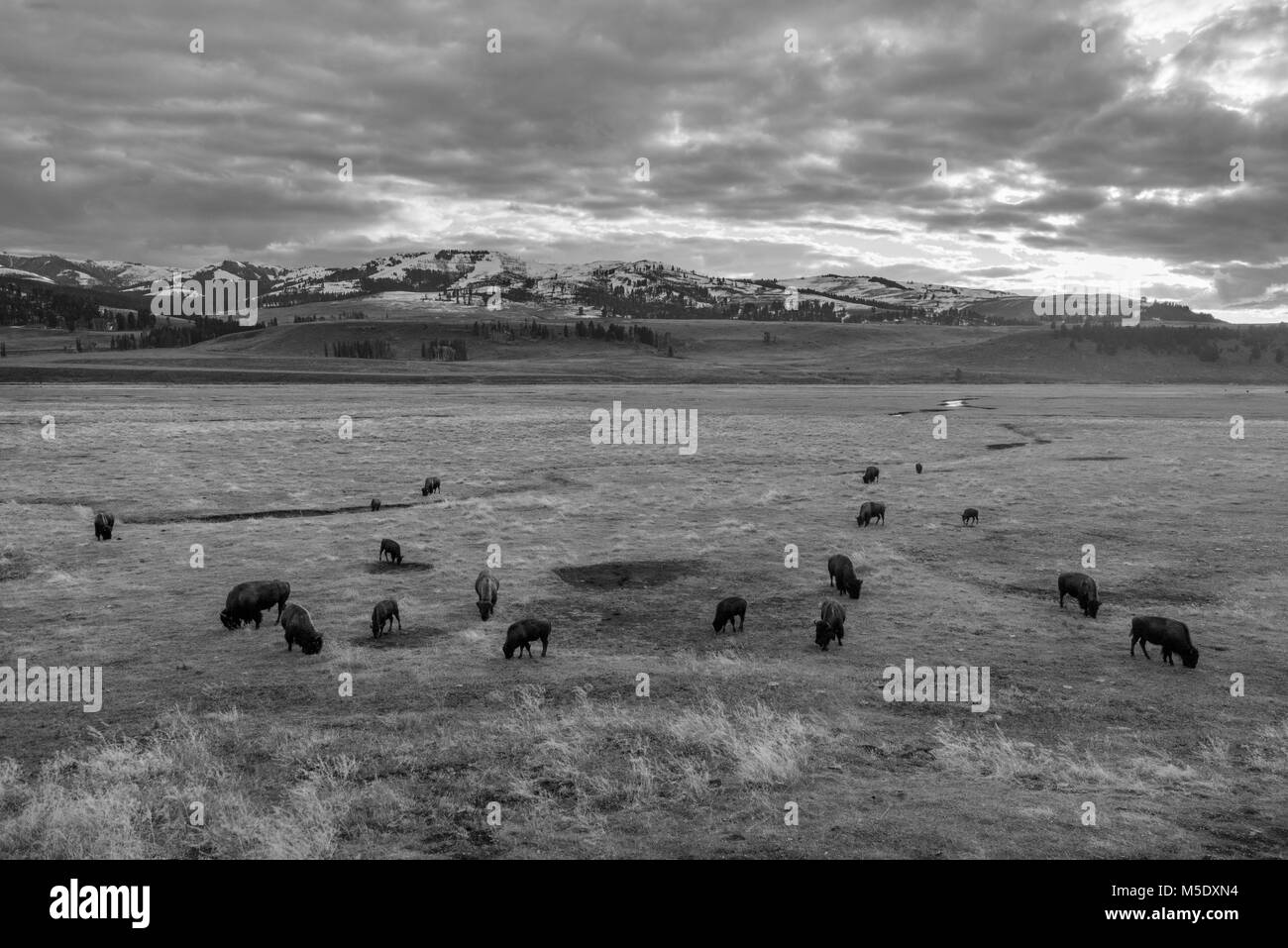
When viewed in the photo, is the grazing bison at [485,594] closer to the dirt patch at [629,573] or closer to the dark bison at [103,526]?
the dirt patch at [629,573]

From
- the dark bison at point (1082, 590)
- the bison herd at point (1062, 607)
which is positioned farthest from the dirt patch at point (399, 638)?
the dark bison at point (1082, 590)

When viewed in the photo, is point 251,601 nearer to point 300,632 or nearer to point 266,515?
point 300,632

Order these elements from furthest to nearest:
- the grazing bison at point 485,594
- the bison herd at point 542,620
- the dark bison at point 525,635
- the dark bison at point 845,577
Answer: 1. the dark bison at point 845,577
2. the grazing bison at point 485,594
3. the dark bison at point 525,635
4. the bison herd at point 542,620

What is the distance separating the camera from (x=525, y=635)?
65.6 ft

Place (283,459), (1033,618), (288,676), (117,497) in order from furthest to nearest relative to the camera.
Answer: (283,459), (117,497), (1033,618), (288,676)

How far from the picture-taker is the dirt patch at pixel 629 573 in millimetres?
27547

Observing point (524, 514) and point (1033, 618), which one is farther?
point (524, 514)

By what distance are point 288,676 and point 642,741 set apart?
8560 mm

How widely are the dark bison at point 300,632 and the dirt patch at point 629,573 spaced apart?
8989 millimetres

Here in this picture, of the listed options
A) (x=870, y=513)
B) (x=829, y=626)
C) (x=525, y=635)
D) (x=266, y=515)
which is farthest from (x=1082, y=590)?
(x=266, y=515)

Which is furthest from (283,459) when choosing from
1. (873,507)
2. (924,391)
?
(924,391)

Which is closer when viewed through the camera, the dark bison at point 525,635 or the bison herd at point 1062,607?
the bison herd at point 1062,607

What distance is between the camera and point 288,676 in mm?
18500
